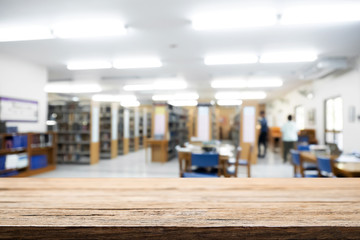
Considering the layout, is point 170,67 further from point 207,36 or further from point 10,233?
point 10,233

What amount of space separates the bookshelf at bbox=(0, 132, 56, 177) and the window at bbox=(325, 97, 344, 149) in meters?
8.39

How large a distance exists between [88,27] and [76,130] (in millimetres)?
5094

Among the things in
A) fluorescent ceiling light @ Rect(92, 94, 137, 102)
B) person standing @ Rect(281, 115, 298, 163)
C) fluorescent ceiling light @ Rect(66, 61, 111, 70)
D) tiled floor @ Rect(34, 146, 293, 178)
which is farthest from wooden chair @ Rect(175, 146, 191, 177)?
fluorescent ceiling light @ Rect(92, 94, 137, 102)

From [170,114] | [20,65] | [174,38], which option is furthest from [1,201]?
[170,114]

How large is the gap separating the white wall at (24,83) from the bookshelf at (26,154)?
35cm

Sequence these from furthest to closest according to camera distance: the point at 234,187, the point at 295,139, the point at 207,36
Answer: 1. the point at 295,139
2. the point at 207,36
3. the point at 234,187

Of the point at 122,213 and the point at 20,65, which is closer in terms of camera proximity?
the point at 122,213

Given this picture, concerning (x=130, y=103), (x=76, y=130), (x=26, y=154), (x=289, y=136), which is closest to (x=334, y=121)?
(x=289, y=136)

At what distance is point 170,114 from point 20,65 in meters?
5.01

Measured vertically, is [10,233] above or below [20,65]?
below

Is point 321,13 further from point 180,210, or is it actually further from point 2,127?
point 2,127

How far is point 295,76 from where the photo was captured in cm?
835

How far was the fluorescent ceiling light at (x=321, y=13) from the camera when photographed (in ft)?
11.7

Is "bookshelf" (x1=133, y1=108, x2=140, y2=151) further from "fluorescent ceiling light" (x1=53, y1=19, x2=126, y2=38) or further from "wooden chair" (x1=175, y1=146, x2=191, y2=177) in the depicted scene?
"fluorescent ceiling light" (x1=53, y1=19, x2=126, y2=38)
